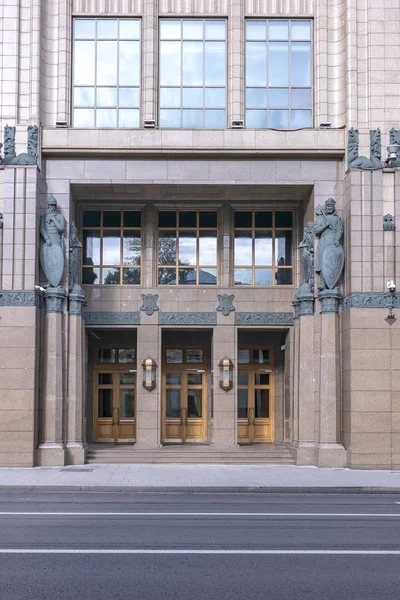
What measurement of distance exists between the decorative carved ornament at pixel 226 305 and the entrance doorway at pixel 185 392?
2404mm

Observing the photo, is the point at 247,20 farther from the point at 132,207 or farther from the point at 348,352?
the point at 348,352

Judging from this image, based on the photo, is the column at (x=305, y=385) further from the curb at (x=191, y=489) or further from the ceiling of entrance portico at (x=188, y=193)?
the curb at (x=191, y=489)

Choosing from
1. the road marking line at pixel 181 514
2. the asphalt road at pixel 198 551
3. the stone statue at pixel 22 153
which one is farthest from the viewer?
the stone statue at pixel 22 153

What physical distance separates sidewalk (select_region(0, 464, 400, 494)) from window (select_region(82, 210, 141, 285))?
20.5ft

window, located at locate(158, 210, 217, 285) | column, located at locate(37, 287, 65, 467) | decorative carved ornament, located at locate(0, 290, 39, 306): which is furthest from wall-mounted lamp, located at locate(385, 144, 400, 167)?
decorative carved ornament, located at locate(0, 290, 39, 306)

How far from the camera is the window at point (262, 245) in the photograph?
27.7 metres

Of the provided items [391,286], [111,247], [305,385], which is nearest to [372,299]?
[391,286]

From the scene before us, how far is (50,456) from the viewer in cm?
2409

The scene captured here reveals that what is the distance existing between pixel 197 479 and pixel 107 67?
1274 centimetres

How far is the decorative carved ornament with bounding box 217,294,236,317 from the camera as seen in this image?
27.1 m

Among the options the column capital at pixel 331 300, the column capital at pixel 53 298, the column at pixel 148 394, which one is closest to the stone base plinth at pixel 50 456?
the column at pixel 148 394

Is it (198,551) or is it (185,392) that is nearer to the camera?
(198,551)

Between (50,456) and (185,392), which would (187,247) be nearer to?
(185,392)

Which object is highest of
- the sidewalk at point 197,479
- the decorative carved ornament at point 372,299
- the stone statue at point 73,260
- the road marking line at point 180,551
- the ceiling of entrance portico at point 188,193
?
the ceiling of entrance portico at point 188,193
